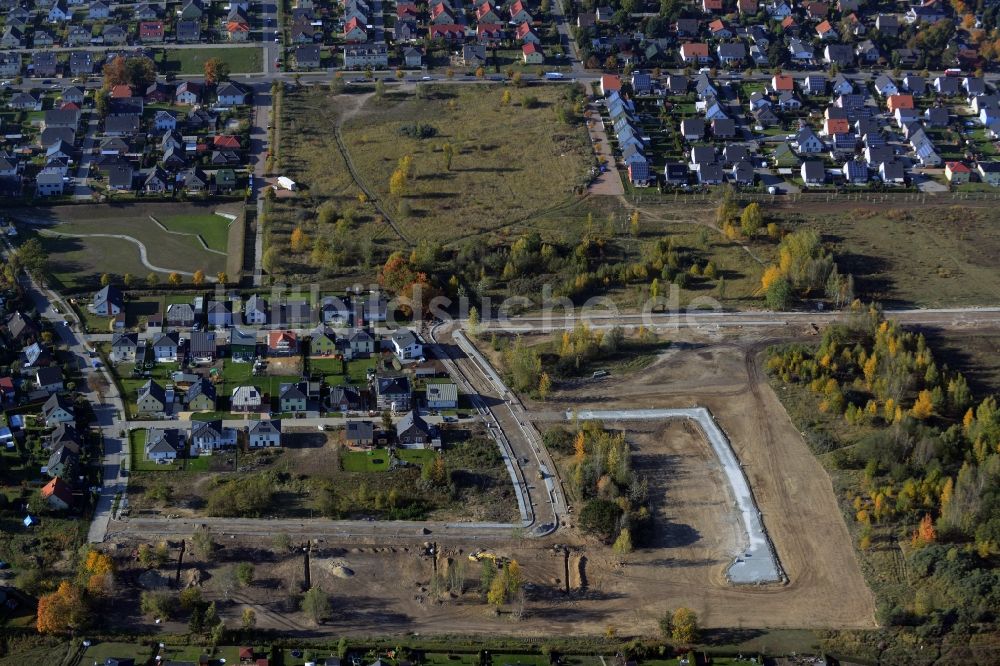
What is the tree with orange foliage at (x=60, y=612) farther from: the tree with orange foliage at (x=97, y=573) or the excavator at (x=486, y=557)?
the excavator at (x=486, y=557)

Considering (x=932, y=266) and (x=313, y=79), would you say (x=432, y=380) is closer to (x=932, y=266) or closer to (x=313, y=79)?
(x=932, y=266)

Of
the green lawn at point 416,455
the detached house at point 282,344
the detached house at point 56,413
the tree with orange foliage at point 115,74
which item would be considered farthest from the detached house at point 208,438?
the tree with orange foliage at point 115,74

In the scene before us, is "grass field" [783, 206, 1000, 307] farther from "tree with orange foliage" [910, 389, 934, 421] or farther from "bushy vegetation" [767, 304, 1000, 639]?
"tree with orange foliage" [910, 389, 934, 421]

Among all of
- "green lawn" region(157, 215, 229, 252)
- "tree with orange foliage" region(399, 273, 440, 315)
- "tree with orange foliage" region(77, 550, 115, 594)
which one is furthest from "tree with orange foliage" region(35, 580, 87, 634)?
"green lawn" region(157, 215, 229, 252)

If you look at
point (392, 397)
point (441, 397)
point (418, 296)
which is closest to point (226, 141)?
point (418, 296)

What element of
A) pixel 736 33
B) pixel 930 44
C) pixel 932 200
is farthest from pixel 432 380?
pixel 930 44

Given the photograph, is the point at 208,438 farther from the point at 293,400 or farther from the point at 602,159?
the point at 602,159
